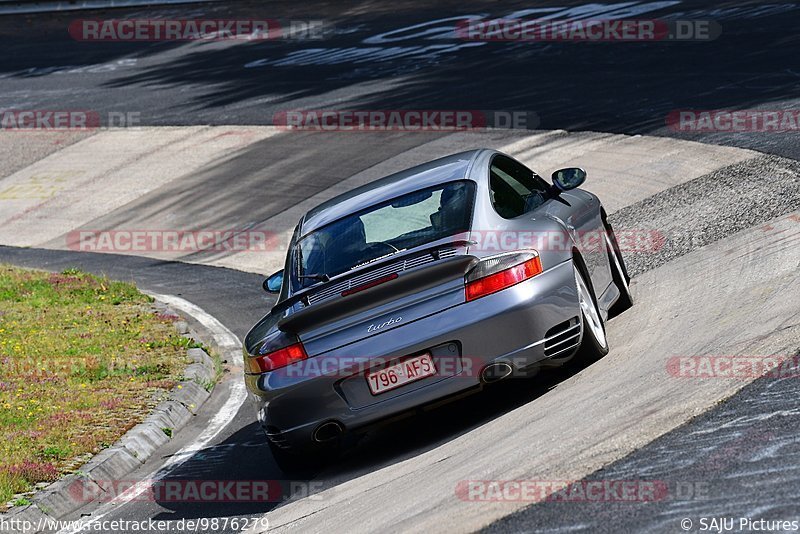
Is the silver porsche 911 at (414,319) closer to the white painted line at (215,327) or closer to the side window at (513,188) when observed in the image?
the side window at (513,188)

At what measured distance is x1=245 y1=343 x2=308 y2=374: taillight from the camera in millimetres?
6977

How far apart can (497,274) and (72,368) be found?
16.5 ft

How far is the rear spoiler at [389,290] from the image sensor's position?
6863mm

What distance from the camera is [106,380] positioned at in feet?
33.6

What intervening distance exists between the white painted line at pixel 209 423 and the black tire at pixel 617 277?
3010 millimetres

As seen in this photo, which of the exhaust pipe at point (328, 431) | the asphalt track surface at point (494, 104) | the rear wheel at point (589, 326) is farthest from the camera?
the rear wheel at point (589, 326)

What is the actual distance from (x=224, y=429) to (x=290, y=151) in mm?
11790

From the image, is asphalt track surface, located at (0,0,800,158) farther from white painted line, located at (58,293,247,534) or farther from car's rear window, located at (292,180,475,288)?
car's rear window, located at (292,180,475,288)

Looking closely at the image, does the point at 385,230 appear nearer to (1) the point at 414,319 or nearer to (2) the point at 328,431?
(1) the point at 414,319

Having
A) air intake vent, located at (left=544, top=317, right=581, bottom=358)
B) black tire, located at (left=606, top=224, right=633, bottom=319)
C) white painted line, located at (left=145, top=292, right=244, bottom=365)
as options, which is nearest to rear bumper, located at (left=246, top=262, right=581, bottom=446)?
air intake vent, located at (left=544, top=317, right=581, bottom=358)

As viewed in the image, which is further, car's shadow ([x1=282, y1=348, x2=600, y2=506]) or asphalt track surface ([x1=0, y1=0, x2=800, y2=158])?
asphalt track surface ([x1=0, y1=0, x2=800, y2=158])

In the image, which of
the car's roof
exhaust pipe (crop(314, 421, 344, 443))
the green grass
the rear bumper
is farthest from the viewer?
the green grass

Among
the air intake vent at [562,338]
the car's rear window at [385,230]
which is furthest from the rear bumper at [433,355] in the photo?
the car's rear window at [385,230]

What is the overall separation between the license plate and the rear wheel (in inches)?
40.8
